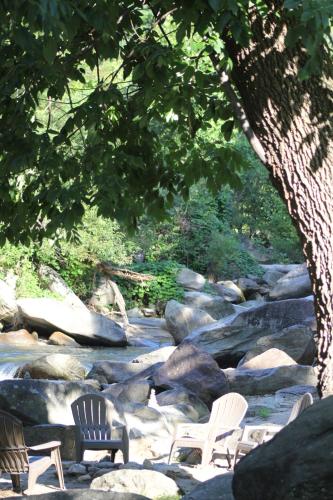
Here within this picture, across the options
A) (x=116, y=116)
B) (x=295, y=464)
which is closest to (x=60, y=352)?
(x=116, y=116)

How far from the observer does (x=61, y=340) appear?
23.9 metres

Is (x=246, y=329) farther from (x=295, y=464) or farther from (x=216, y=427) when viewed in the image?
(x=295, y=464)

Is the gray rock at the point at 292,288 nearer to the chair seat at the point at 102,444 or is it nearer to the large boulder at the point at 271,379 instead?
the large boulder at the point at 271,379

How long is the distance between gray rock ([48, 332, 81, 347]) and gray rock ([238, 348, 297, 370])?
9228 millimetres

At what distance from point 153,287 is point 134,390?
17.1m

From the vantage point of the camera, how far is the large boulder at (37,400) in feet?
34.6

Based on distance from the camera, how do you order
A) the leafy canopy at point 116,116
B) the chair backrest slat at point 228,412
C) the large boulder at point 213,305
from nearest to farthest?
the leafy canopy at point 116,116, the chair backrest slat at point 228,412, the large boulder at point 213,305

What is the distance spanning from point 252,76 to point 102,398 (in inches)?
253

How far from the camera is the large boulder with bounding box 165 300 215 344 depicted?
76.5ft

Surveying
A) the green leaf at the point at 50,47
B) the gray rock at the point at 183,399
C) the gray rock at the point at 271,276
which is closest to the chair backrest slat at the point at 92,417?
the gray rock at the point at 183,399

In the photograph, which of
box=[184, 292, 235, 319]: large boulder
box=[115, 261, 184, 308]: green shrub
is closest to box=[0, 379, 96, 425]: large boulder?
box=[184, 292, 235, 319]: large boulder

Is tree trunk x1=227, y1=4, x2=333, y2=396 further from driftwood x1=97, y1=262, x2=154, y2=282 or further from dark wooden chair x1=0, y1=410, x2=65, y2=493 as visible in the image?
driftwood x1=97, y1=262, x2=154, y2=282

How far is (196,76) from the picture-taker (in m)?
6.45

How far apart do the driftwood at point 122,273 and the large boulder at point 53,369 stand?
1165 centimetres
